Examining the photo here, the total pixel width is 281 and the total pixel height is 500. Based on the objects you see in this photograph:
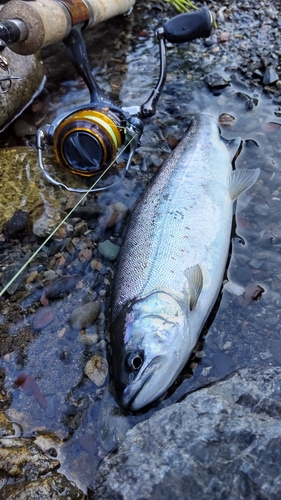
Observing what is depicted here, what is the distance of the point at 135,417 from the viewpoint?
9.21 ft

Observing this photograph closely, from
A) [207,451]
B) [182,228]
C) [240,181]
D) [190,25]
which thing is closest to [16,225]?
[182,228]

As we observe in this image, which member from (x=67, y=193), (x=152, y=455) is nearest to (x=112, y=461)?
(x=152, y=455)

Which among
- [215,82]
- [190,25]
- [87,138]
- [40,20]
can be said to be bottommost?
[215,82]

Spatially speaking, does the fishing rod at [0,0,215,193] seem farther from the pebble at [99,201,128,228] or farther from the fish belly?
the fish belly

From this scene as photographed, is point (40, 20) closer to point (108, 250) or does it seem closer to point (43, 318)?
point (108, 250)

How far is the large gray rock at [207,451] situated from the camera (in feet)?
6.47

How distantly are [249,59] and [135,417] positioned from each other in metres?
4.56

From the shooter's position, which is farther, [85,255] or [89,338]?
[85,255]

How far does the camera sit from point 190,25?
4734mm

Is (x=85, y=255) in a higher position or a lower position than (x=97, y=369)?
higher

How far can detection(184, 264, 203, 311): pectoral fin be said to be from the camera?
3.03 metres

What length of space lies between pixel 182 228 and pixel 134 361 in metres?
1.15

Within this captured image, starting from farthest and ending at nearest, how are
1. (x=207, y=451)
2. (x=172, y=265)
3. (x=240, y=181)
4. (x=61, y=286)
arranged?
(x=240, y=181) → (x=61, y=286) → (x=172, y=265) → (x=207, y=451)

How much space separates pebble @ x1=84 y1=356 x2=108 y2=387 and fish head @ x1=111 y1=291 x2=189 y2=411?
184mm
